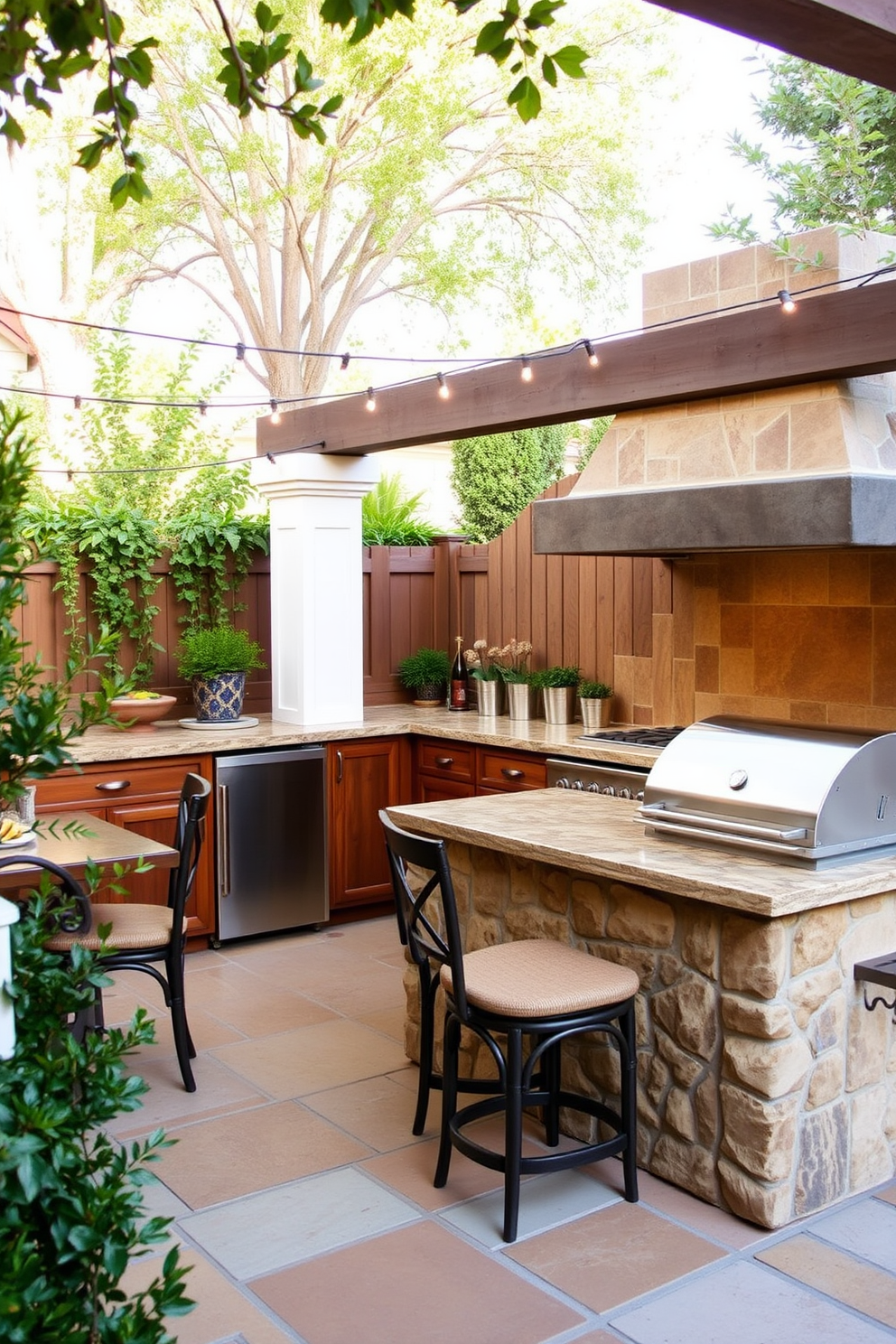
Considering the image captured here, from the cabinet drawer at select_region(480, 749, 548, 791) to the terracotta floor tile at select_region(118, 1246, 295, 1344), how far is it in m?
2.92

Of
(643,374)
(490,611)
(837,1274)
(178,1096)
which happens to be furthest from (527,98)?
(490,611)

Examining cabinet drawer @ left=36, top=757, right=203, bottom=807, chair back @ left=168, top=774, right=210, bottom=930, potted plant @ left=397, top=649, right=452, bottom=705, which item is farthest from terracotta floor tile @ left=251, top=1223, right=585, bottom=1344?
potted plant @ left=397, top=649, right=452, bottom=705

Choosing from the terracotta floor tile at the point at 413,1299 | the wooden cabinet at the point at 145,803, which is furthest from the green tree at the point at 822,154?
the terracotta floor tile at the point at 413,1299

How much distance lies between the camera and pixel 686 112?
480 inches

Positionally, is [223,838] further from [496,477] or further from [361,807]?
[496,477]

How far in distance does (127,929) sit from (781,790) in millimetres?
2081

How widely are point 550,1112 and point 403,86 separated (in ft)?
32.2

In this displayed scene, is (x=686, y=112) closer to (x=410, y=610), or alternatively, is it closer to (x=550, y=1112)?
(x=410, y=610)

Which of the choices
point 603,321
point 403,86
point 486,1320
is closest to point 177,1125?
point 486,1320

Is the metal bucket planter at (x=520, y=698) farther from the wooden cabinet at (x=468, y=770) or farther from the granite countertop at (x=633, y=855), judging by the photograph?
the granite countertop at (x=633, y=855)

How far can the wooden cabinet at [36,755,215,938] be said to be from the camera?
516 centimetres

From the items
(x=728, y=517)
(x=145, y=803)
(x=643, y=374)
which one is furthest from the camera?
(x=145, y=803)

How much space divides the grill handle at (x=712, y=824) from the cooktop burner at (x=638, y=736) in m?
1.56

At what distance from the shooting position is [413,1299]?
9.10 feet
